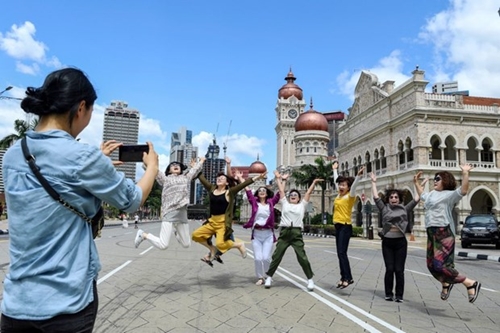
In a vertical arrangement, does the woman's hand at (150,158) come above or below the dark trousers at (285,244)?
above

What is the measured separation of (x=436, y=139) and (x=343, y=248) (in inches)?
1220

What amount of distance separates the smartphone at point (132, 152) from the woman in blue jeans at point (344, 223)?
5.03 meters

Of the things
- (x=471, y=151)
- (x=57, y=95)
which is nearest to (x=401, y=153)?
(x=471, y=151)

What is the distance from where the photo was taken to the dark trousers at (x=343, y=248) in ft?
22.3

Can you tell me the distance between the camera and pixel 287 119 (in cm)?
8688

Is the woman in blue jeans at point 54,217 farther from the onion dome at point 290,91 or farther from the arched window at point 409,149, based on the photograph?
the onion dome at point 290,91

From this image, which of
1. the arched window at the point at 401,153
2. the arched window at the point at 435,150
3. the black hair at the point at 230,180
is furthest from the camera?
the arched window at the point at 401,153

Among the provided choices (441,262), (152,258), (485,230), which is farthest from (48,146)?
(485,230)

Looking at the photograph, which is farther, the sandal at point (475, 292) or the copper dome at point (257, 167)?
the copper dome at point (257, 167)

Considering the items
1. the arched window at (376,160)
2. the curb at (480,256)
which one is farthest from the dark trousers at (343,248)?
the arched window at (376,160)

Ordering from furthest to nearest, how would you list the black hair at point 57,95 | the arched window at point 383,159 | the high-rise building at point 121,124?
the high-rise building at point 121,124 < the arched window at point 383,159 < the black hair at point 57,95

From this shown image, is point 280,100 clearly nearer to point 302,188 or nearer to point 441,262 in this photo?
point 302,188

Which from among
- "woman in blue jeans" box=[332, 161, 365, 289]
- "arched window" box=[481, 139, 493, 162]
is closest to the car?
"arched window" box=[481, 139, 493, 162]

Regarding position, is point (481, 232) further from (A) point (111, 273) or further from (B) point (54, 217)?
(B) point (54, 217)
